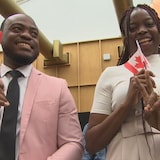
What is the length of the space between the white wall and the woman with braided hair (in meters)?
4.26

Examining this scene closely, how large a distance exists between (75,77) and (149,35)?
13.7 feet

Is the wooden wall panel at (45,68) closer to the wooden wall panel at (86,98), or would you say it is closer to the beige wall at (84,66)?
the beige wall at (84,66)

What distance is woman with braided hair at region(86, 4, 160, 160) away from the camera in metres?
1.06

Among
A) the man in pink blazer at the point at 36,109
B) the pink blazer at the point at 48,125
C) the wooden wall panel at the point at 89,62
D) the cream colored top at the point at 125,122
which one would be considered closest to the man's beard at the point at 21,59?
the man in pink blazer at the point at 36,109

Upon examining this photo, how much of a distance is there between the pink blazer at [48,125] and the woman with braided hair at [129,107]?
5.0 inches

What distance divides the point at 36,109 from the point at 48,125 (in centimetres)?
8

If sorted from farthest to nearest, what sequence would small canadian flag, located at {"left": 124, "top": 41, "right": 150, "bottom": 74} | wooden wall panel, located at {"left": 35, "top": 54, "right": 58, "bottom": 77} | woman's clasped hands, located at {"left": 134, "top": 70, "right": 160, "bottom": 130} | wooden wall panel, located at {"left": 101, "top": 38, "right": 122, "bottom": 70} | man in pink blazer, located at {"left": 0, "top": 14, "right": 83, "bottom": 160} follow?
wooden wall panel, located at {"left": 35, "top": 54, "right": 58, "bottom": 77} < wooden wall panel, located at {"left": 101, "top": 38, "right": 122, "bottom": 70} < man in pink blazer, located at {"left": 0, "top": 14, "right": 83, "bottom": 160} < small canadian flag, located at {"left": 124, "top": 41, "right": 150, "bottom": 74} < woman's clasped hands, located at {"left": 134, "top": 70, "right": 160, "bottom": 130}

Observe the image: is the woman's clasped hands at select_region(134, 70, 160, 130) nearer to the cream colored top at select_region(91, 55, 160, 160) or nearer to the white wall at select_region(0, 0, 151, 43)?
the cream colored top at select_region(91, 55, 160, 160)

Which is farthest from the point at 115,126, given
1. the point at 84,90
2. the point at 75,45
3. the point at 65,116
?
the point at 75,45

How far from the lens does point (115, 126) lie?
109 centimetres

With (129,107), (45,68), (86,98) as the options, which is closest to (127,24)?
(129,107)

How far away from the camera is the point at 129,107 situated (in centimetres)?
108

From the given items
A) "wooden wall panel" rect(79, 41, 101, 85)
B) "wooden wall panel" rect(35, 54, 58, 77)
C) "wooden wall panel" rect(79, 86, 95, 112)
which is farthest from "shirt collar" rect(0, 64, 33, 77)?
"wooden wall panel" rect(35, 54, 58, 77)

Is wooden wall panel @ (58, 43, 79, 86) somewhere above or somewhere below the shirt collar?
above
